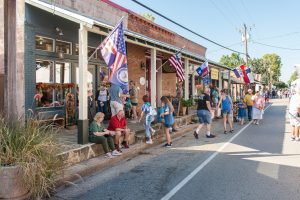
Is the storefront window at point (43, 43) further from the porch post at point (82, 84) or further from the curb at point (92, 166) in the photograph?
the curb at point (92, 166)

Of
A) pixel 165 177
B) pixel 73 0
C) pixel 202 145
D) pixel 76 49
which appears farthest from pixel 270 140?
pixel 73 0

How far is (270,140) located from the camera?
12086 mm

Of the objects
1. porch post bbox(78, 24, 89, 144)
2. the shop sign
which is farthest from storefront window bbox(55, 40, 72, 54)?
the shop sign

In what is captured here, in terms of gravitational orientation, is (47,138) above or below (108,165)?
above

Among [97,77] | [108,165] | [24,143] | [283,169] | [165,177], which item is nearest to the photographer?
[24,143]

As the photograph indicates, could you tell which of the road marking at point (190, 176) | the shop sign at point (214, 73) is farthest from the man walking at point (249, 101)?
the road marking at point (190, 176)

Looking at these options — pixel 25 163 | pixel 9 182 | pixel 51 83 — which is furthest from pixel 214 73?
pixel 9 182

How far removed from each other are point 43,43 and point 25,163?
20.9 ft

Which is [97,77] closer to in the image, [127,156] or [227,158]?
[127,156]

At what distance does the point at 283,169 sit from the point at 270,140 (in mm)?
4534

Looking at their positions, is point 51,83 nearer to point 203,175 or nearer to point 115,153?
point 115,153

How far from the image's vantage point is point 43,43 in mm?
11078

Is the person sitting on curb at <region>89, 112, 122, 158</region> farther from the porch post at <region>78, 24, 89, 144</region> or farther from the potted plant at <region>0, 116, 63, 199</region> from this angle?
the potted plant at <region>0, 116, 63, 199</region>

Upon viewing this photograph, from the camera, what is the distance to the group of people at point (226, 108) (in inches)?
503
